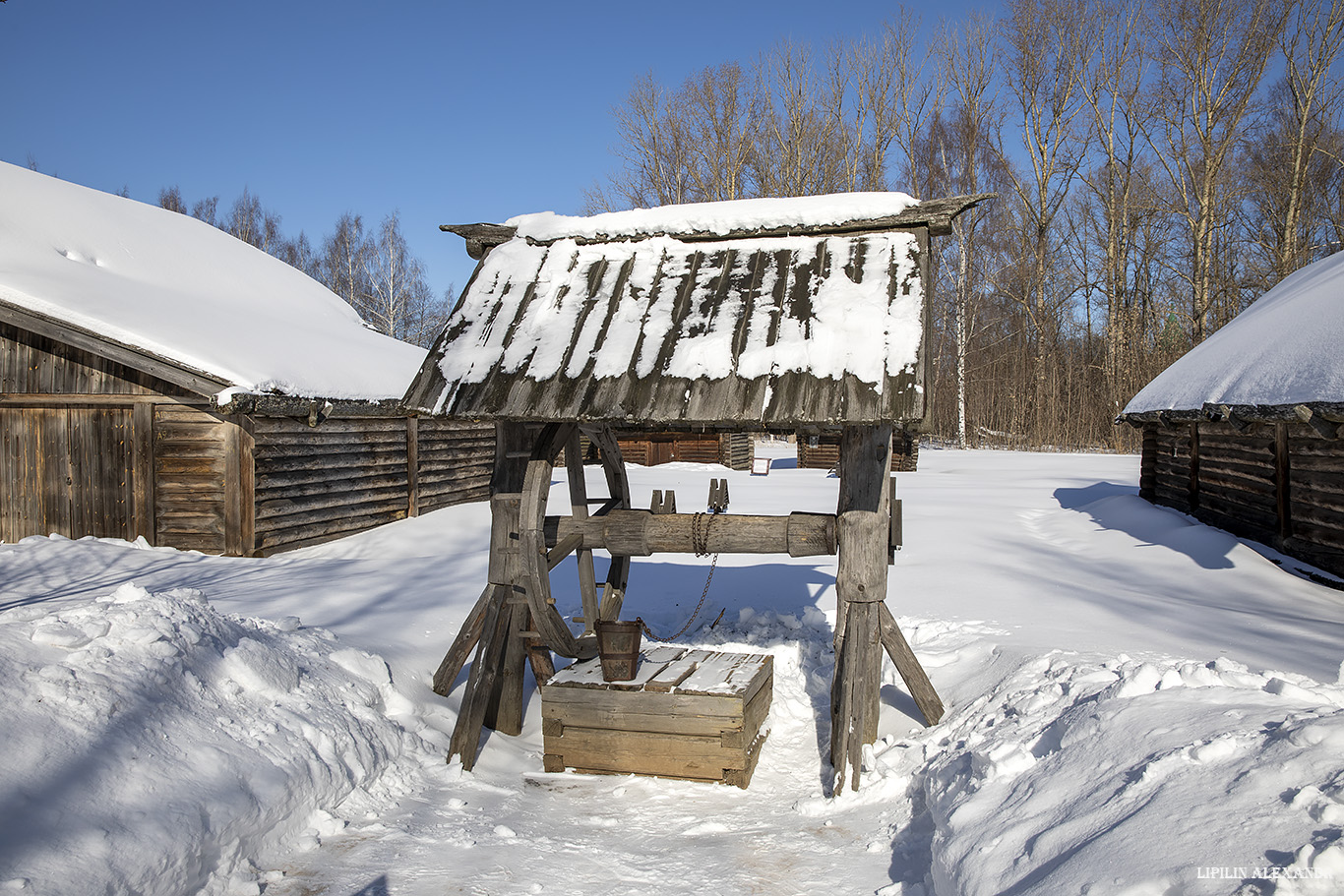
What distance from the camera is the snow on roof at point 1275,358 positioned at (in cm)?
829

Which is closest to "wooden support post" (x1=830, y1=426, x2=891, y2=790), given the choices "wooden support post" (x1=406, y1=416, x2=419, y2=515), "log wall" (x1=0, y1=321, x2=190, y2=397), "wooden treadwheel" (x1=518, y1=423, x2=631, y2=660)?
"wooden treadwheel" (x1=518, y1=423, x2=631, y2=660)

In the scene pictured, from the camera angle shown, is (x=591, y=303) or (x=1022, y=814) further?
(x=591, y=303)

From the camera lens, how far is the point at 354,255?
142 feet

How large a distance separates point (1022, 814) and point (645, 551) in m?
2.80

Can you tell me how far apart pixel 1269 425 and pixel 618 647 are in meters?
9.36

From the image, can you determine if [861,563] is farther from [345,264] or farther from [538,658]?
[345,264]

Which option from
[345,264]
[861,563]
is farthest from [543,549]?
[345,264]

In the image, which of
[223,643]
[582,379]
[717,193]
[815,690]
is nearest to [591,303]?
[582,379]

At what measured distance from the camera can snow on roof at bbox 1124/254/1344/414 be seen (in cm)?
829

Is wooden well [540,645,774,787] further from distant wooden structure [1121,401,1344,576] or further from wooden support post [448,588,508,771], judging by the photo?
distant wooden structure [1121,401,1344,576]

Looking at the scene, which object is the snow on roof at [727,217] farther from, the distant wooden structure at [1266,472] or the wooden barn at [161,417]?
the distant wooden structure at [1266,472]

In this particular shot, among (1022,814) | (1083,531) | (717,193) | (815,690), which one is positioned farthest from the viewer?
(717,193)

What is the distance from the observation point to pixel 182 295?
13227 millimetres

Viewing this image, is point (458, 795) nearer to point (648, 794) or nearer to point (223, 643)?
point (648, 794)
